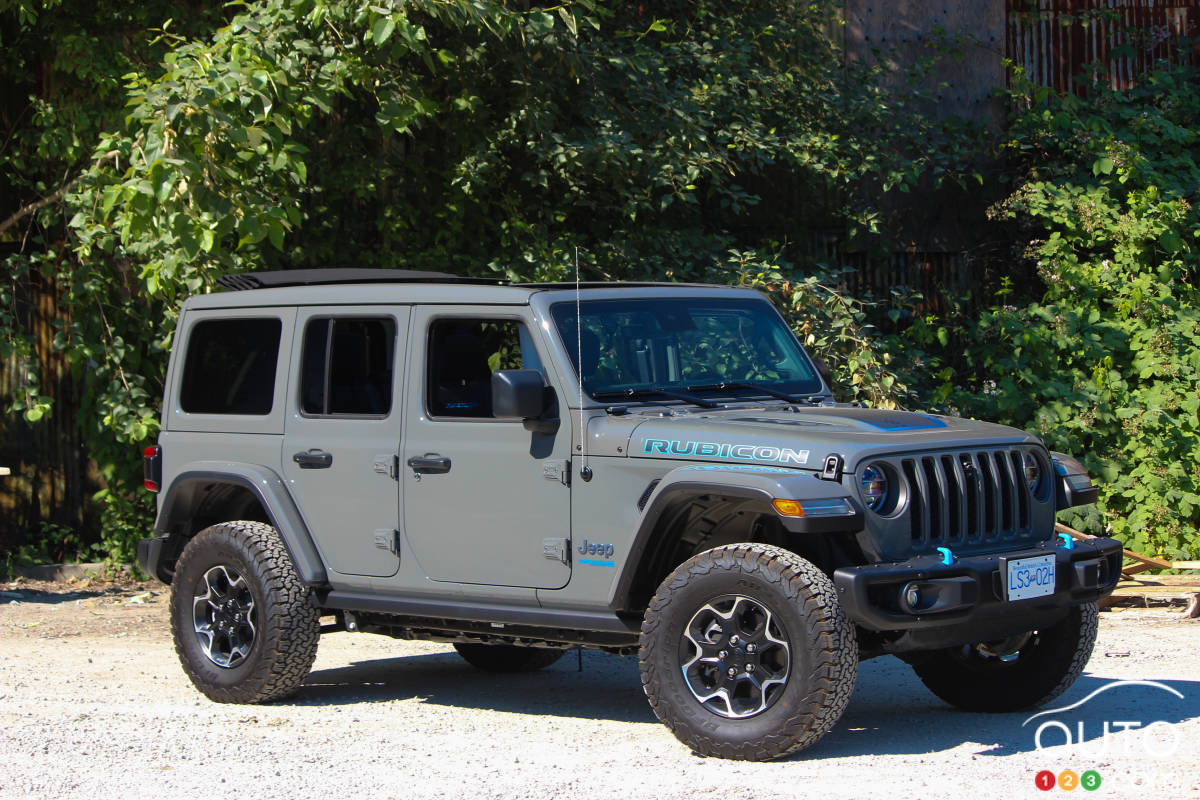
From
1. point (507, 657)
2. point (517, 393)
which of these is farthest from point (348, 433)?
point (507, 657)

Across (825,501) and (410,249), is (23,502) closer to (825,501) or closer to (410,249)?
(410,249)

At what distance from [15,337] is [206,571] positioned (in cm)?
469

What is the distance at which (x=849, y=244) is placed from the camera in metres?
13.0

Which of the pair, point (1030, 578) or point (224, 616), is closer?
point (1030, 578)

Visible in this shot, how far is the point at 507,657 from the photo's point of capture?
8.12 meters

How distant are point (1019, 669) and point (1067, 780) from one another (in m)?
1.24

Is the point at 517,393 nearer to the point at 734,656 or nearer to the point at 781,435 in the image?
the point at 781,435

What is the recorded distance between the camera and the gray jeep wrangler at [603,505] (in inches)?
217

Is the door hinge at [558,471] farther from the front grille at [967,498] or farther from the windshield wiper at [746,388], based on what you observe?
the front grille at [967,498]

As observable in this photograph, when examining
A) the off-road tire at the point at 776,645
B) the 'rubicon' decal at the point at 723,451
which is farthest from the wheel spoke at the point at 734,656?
the 'rubicon' decal at the point at 723,451

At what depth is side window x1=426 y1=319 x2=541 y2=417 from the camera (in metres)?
→ 6.45

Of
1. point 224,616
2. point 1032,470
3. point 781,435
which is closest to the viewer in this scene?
point 781,435

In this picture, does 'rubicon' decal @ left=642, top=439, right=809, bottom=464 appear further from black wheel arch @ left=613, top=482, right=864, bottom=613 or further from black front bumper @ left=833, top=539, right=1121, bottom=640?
black front bumper @ left=833, top=539, right=1121, bottom=640

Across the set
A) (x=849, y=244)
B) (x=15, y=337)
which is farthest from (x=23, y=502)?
(x=849, y=244)
